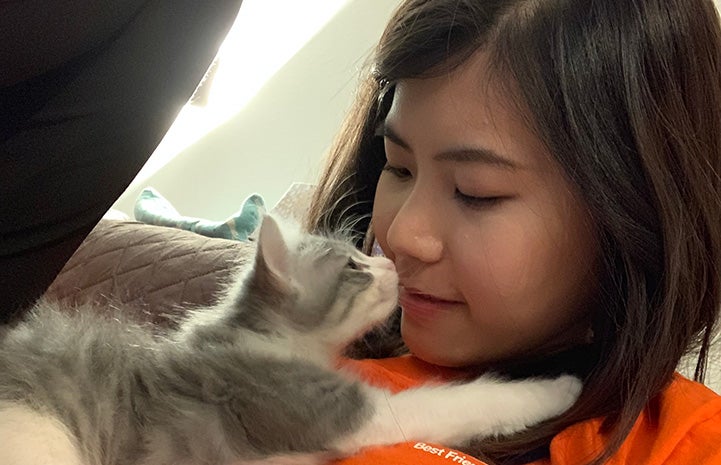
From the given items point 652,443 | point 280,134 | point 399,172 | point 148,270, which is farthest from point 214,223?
point 652,443

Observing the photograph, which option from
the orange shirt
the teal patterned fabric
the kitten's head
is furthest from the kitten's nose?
the teal patterned fabric

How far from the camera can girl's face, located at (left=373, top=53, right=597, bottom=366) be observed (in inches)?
36.6

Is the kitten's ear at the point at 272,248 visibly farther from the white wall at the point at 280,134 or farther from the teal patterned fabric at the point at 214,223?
the white wall at the point at 280,134

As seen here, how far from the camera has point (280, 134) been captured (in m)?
2.92

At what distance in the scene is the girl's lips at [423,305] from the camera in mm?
1020

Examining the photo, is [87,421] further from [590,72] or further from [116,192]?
[590,72]

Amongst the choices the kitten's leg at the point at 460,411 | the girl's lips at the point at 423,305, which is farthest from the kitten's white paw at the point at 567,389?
the girl's lips at the point at 423,305

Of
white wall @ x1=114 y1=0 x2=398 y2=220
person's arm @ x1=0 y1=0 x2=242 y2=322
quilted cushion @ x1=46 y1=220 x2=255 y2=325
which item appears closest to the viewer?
person's arm @ x1=0 y1=0 x2=242 y2=322

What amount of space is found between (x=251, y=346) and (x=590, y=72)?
23.2 inches

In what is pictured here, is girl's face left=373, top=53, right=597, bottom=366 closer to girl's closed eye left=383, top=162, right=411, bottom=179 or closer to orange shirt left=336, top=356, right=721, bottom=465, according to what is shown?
girl's closed eye left=383, top=162, right=411, bottom=179

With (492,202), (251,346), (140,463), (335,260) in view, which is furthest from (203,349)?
(492,202)

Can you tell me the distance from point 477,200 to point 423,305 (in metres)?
0.19

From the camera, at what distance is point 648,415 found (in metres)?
0.91

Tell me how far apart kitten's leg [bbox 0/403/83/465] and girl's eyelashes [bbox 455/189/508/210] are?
22.0 inches
